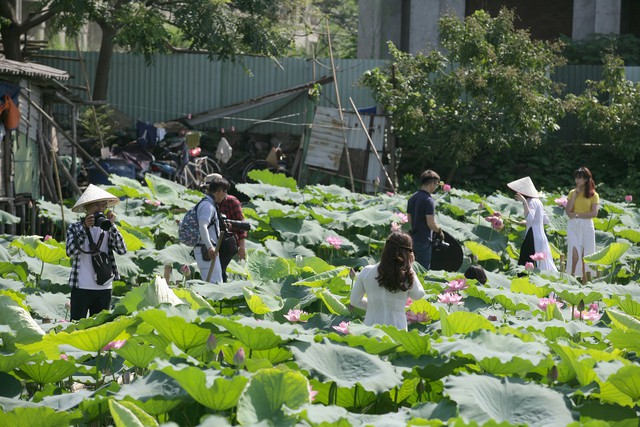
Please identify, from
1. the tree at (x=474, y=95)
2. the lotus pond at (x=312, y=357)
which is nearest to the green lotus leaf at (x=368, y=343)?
the lotus pond at (x=312, y=357)

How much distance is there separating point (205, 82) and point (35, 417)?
51.9 feet

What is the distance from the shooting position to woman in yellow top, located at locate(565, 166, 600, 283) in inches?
406

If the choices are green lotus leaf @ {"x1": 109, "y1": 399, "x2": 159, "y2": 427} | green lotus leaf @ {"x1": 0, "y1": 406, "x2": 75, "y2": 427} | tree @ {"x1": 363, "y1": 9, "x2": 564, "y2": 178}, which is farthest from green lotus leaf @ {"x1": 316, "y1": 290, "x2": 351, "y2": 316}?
tree @ {"x1": 363, "y1": 9, "x2": 564, "y2": 178}

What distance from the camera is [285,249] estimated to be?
10352mm

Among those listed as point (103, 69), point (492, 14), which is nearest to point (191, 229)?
point (103, 69)

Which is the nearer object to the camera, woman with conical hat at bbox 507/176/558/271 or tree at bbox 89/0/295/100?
→ woman with conical hat at bbox 507/176/558/271

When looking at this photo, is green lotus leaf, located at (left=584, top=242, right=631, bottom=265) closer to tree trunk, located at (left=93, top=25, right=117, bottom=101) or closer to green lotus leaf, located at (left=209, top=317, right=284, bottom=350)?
green lotus leaf, located at (left=209, top=317, right=284, bottom=350)

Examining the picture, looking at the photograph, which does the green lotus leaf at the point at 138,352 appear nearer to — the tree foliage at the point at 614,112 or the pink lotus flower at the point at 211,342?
the pink lotus flower at the point at 211,342

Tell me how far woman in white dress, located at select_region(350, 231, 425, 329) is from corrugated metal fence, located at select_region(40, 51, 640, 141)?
13973mm

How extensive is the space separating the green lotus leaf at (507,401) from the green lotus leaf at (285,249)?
18.6 feet

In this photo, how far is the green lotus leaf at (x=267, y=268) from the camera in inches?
305

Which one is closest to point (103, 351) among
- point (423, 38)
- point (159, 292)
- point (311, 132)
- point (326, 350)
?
point (159, 292)

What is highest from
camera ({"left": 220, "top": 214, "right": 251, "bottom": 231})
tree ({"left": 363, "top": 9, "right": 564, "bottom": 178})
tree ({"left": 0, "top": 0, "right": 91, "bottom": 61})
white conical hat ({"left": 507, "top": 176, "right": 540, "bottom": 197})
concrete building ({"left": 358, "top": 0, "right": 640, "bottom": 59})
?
concrete building ({"left": 358, "top": 0, "right": 640, "bottom": 59})

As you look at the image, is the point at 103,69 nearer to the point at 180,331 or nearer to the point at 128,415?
the point at 180,331
